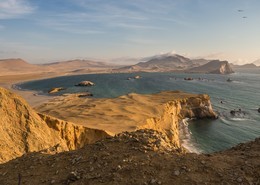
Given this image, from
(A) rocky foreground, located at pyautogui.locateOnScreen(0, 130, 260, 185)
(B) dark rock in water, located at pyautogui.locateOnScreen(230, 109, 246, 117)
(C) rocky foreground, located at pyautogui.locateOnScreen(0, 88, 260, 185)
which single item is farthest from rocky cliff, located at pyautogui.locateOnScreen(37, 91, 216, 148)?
(A) rocky foreground, located at pyautogui.locateOnScreen(0, 130, 260, 185)

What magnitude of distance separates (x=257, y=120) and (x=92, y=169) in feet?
202

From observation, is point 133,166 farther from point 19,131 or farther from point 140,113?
point 140,113

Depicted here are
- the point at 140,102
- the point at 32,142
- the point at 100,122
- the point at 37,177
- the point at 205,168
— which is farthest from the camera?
A: the point at 140,102

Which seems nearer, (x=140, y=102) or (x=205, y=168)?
(x=205, y=168)

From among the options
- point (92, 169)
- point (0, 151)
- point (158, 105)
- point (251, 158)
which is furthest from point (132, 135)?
point (158, 105)

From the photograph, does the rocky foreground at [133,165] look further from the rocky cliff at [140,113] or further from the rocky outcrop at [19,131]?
the rocky cliff at [140,113]

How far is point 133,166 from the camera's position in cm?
1173

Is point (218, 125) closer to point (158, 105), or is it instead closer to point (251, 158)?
point (158, 105)

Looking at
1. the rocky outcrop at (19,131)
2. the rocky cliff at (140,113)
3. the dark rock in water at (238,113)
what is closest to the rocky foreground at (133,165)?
the rocky outcrop at (19,131)

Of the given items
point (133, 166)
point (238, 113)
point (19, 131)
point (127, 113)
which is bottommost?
point (238, 113)

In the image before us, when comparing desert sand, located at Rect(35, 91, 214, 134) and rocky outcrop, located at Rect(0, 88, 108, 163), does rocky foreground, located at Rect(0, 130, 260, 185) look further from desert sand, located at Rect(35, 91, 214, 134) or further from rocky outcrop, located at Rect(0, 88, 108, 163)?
desert sand, located at Rect(35, 91, 214, 134)

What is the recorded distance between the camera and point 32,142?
20.7 m

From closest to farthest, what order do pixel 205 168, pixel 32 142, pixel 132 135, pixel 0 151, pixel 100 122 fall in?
pixel 205 168 < pixel 132 135 < pixel 0 151 < pixel 32 142 < pixel 100 122

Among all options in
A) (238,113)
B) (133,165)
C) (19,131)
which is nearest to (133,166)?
(133,165)
